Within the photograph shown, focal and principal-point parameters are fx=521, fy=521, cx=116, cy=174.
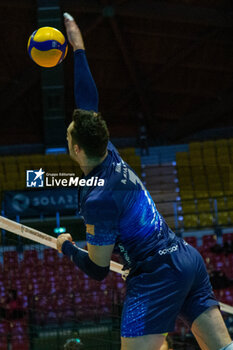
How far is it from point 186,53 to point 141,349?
16.1 metres

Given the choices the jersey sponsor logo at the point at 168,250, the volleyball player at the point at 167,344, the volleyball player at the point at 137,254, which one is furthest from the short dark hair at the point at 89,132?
the volleyball player at the point at 167,344

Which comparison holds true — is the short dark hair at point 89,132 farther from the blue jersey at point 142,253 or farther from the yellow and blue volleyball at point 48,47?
the yellow and blue volleyball at point 48,47

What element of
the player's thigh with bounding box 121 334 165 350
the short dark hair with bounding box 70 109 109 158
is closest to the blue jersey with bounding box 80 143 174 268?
the short dark hair with bounding box 70 109 109 158

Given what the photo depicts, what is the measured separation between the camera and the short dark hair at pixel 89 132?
2.55m

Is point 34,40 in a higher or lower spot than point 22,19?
lower

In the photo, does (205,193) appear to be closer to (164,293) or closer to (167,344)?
(167,344)

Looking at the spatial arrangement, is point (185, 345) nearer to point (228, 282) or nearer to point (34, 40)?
point (228, 282)

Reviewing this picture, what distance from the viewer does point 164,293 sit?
263 cm

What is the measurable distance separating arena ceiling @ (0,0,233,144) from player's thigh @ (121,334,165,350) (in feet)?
44.8

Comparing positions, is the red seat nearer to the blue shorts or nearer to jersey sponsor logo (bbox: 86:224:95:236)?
the blue shorts

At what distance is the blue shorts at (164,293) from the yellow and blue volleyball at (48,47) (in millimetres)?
2324

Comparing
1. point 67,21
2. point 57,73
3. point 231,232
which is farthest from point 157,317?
point 57,73

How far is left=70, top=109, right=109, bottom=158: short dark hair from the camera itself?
2.55m

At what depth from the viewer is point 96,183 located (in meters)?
2.63
